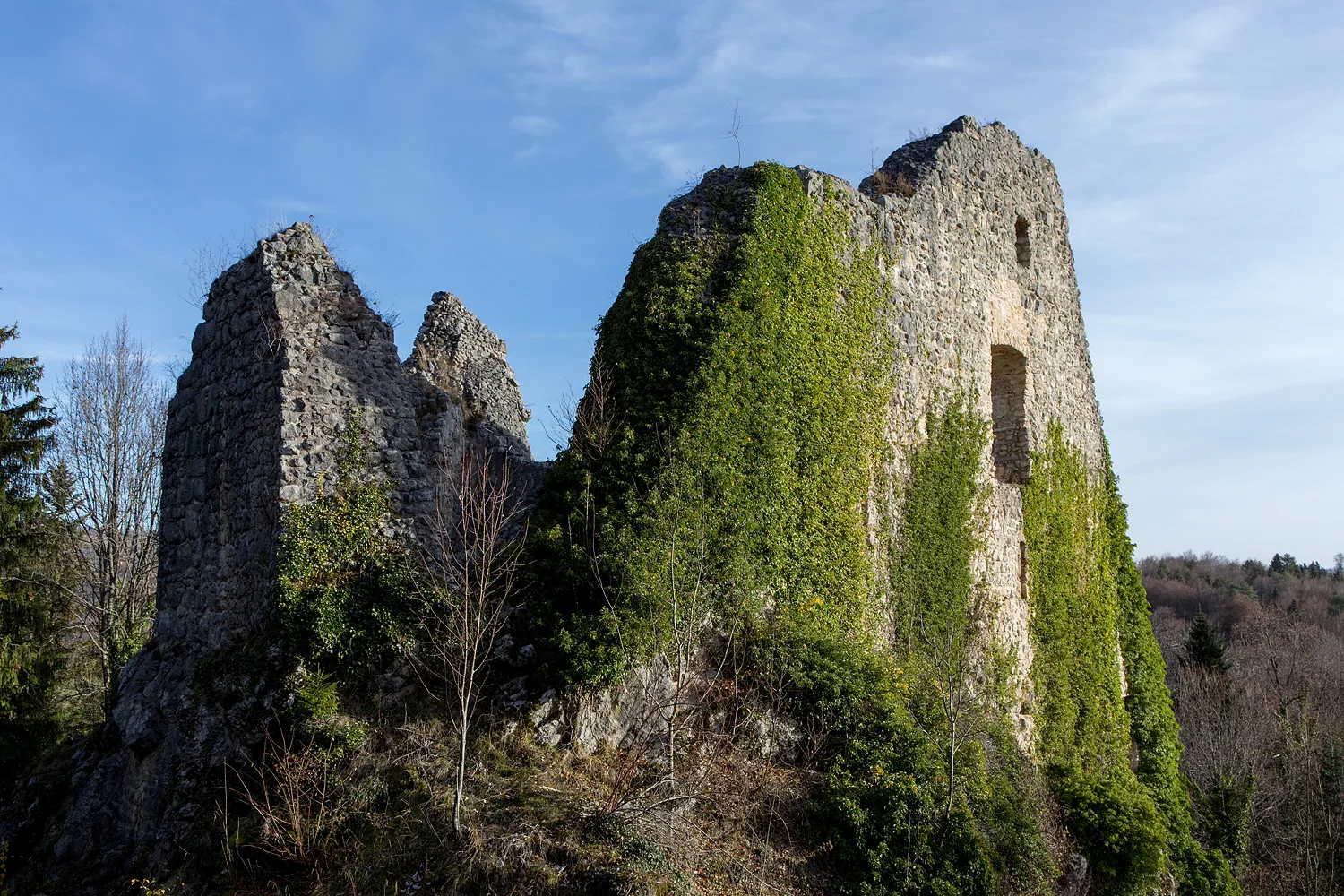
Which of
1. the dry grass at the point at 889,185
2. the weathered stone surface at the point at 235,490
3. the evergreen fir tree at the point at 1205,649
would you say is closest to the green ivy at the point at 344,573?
the weathered stone surface at the point at 235,490

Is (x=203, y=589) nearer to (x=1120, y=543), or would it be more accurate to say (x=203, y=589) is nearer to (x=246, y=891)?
(x=246, y=891)

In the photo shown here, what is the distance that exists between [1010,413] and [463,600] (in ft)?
32.4

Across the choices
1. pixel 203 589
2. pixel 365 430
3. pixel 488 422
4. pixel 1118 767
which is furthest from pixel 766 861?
pixel 1118 767

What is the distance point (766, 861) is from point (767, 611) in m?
2.57

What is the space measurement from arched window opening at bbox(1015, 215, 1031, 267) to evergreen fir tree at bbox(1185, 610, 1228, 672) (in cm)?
2160

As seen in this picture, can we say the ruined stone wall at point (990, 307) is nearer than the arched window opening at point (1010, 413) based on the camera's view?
Yes

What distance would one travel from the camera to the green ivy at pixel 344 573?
8602mm

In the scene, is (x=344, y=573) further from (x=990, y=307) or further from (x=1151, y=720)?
(x=1151, y=720)

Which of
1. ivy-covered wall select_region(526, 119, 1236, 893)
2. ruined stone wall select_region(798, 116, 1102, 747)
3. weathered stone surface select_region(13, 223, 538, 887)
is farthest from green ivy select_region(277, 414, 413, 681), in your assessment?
ruined stone wall select_region(798, 116, 1102, 747)

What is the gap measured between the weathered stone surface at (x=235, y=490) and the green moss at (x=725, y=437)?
2.09 metres

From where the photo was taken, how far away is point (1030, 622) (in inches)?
543

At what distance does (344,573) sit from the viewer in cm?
905

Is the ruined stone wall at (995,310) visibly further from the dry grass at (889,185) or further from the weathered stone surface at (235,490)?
the weathered stone surface at (235,490)

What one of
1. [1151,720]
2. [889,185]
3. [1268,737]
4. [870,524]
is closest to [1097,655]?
[1151,720]
